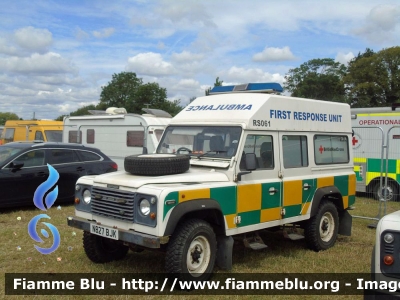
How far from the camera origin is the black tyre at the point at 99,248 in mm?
6258

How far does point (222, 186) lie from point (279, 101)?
1.87 metres

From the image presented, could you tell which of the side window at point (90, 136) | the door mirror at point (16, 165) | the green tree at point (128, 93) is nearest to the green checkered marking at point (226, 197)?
the door mirror at point (16, 165)

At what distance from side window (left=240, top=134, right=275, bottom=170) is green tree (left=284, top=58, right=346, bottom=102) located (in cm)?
4115

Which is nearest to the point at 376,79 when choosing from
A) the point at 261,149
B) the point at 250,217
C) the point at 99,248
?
the point at 261,149

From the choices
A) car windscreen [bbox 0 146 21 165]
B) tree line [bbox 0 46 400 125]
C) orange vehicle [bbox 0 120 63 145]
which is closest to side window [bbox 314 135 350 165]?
car windscreen [bbox 0 146 21 165]

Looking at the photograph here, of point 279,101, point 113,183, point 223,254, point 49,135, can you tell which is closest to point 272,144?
point 279,101

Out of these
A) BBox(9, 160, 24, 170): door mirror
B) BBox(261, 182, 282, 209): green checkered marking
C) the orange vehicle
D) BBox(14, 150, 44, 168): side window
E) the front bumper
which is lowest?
the front bumper

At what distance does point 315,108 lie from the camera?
297 inches

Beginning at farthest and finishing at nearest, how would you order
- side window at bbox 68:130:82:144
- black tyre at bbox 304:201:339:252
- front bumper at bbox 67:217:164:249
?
side window at bbox 68:130:82:144
black tyre at bbox 304:201:339:252
front bumper at bbox 67:217:164:249

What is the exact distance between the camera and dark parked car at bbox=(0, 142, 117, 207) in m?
9.73

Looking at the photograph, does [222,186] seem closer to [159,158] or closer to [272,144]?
[159,158]

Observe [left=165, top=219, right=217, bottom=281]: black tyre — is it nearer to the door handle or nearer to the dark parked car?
the door handle

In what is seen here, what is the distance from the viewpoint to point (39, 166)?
10.3 meters

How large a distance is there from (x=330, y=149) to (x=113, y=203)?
413 cm
